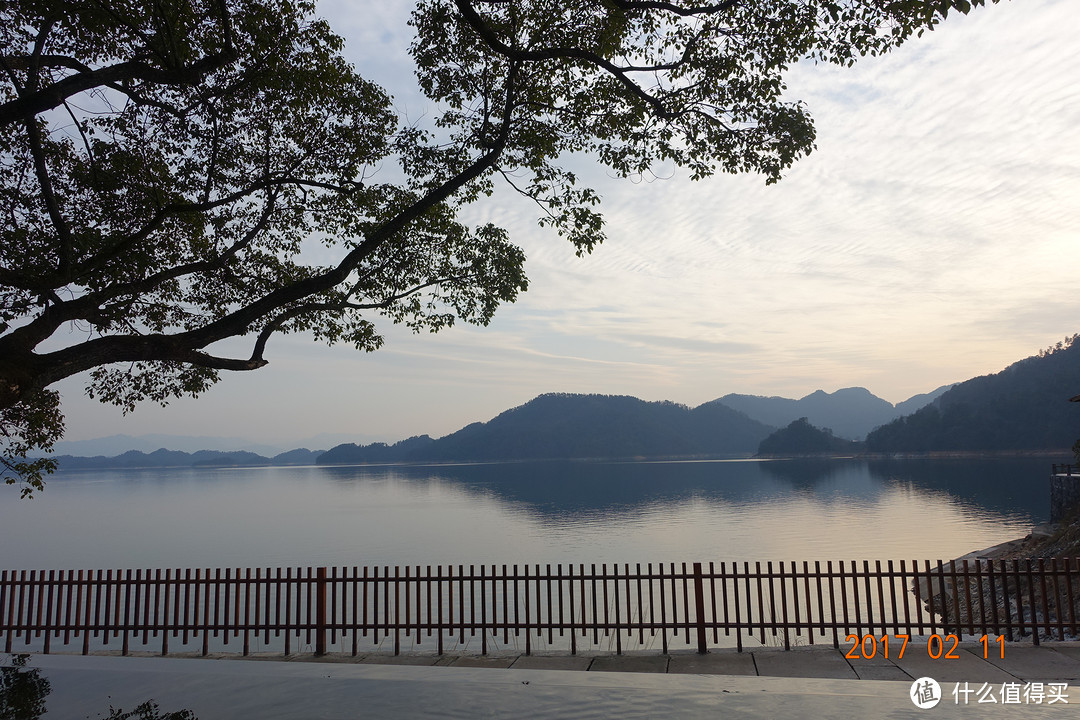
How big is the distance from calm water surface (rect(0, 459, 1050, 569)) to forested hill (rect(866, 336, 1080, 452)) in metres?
38.6

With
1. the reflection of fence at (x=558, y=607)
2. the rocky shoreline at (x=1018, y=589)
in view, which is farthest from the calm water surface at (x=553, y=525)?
the reflection of fence at (x=558, y=607)

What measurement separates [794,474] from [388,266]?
475 ft

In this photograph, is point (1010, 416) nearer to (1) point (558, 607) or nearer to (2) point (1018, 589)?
(1) point (558, 607)

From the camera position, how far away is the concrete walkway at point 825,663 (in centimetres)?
948

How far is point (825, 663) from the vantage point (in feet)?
33.7

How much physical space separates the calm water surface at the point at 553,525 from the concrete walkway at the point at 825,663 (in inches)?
1400

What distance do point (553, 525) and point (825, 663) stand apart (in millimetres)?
58790

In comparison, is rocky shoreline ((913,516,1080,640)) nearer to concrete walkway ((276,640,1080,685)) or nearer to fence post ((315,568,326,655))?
concrete walkway ((276,640,1080,685))

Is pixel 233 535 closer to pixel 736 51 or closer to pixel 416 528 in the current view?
pixel 416 528

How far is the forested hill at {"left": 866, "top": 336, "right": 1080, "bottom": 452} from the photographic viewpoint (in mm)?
142637

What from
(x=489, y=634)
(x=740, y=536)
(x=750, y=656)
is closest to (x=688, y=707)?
(x=750, y=656)
